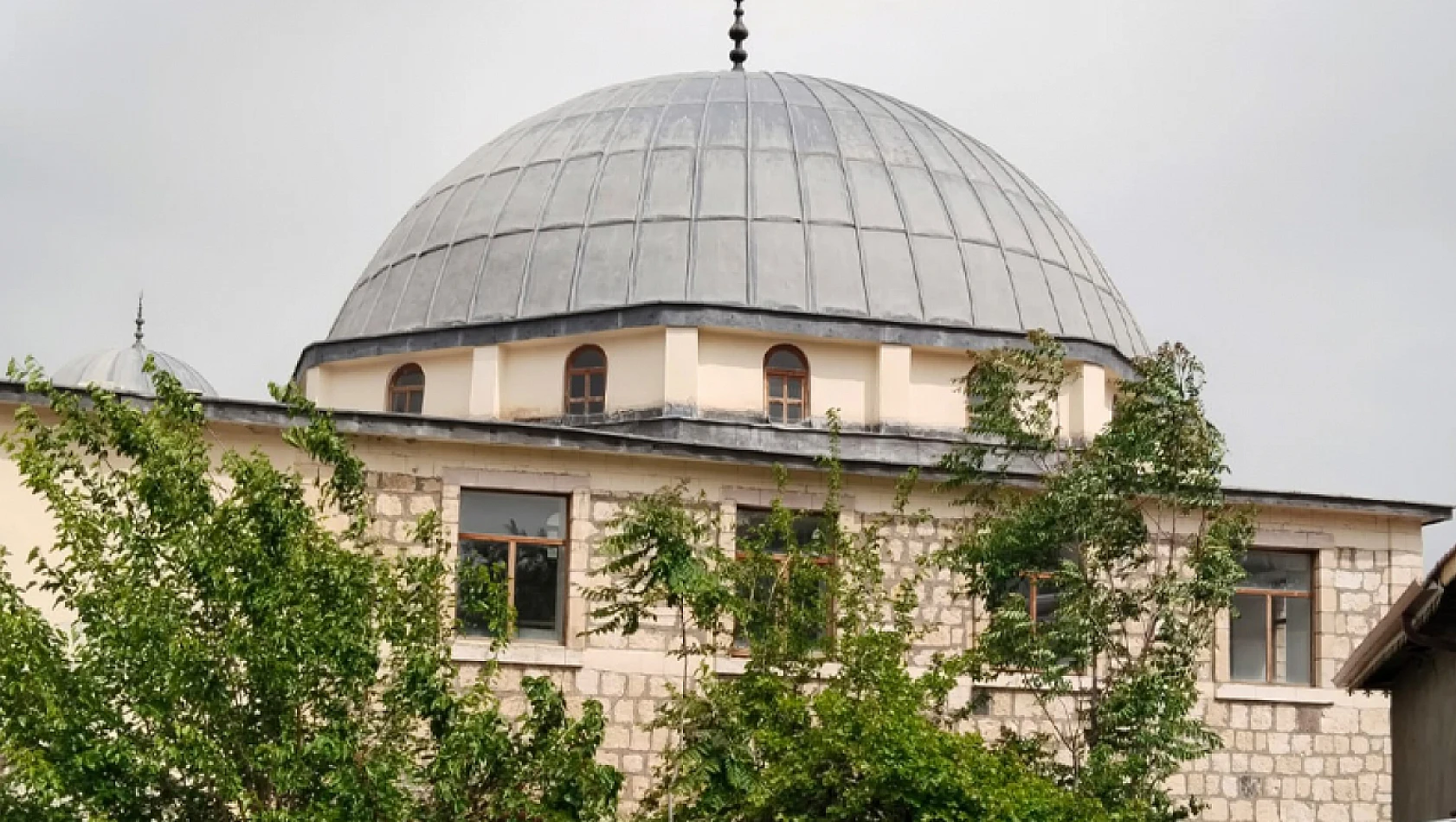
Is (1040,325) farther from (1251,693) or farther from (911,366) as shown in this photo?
(1251,693)

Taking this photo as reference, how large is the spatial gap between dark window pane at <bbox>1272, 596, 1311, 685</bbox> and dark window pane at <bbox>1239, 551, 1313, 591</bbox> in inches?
5.1

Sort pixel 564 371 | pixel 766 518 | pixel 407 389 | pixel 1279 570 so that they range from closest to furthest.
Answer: pixel 766 518
pixel 1279 570
pixel 564 371
pixel 407 389

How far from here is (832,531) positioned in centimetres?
2050

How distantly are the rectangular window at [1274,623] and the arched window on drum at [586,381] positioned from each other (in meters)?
7.36

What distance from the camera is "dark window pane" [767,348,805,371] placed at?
28.7 m

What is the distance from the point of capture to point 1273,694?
2444 cm

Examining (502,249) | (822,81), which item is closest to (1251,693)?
(502,249)

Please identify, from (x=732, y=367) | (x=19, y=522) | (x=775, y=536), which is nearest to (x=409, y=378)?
(x=732, y=367)

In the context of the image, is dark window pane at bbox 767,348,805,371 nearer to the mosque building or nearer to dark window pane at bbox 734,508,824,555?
the mosque building

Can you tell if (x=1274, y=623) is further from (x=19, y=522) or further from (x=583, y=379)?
(x=19, y=522)

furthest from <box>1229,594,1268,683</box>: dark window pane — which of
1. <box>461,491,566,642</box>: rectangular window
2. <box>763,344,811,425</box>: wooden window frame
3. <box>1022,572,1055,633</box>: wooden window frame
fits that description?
<box>461,491,566,642</box>: rectangular window

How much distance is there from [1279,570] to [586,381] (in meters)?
7.93

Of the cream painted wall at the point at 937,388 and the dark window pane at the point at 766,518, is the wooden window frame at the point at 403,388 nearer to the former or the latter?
the cream painted wall at the point at 937,388

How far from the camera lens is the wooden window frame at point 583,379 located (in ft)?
93.7
